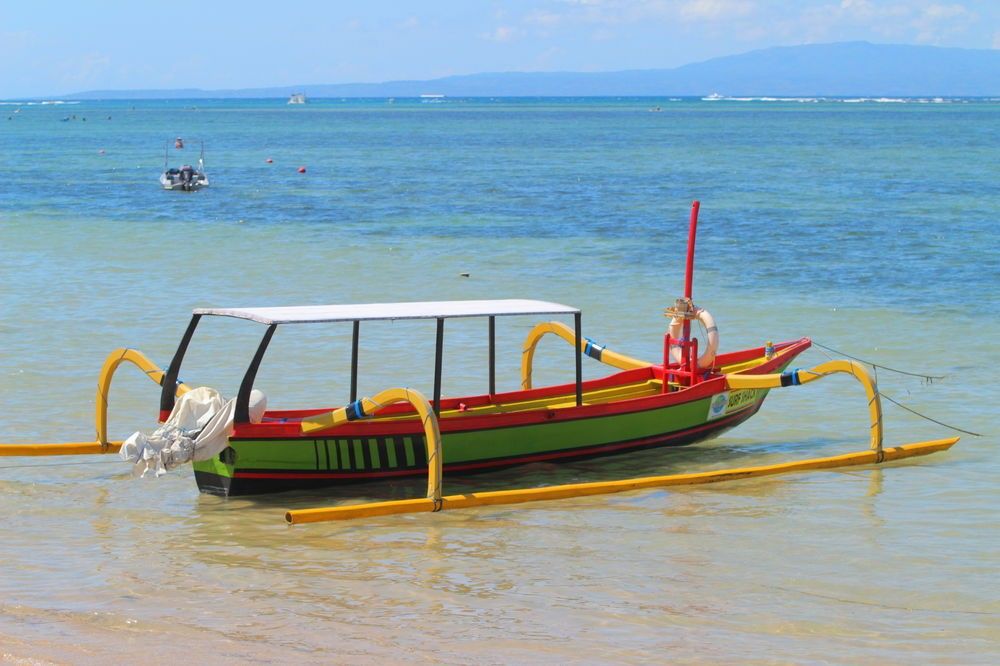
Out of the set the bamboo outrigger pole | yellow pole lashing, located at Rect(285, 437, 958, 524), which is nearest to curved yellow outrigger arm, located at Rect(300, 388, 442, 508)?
the bamboo outrigger pole

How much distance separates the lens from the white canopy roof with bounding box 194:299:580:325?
36.8ft

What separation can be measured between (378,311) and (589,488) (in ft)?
7.65

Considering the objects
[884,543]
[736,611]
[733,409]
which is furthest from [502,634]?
[733,409]

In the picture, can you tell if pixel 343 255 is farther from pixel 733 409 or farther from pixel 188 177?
pixel 188 177

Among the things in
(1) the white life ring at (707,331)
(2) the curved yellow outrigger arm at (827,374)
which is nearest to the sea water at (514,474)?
(2) the curved yellow outrigger arm at (827,374)

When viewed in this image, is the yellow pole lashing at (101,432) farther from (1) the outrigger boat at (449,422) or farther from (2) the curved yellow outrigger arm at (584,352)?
(2) the curved yellow outrigger arm at (584,352)

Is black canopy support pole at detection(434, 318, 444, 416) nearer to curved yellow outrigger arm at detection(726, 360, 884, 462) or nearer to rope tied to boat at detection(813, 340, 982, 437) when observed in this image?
curved yellow outrigger arm at detection(726, 360, 884, 462)

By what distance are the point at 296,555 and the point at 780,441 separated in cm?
618

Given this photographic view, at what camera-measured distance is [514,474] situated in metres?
12.6

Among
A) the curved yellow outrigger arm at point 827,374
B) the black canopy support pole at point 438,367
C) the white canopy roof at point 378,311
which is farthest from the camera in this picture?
the curved yellow outrigger arm at point 827,374

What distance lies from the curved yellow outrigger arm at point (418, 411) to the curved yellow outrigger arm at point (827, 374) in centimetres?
363

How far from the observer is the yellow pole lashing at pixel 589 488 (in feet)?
35.1

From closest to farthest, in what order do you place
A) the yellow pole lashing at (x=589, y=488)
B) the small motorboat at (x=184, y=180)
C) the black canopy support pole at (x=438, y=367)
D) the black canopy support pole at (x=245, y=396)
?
the yellow pole lashing at (x=589, y=488)
the black canopy support pole at (x=245, y=396)
the black canopy support pole at (x=438, y=367)
the small motorboat at (x=184, y=180)

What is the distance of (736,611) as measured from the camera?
29.6 ft
